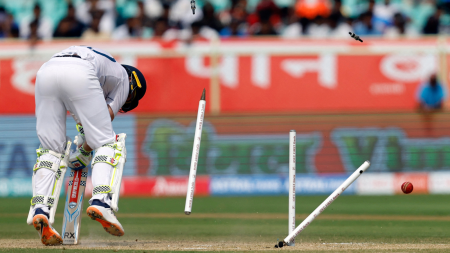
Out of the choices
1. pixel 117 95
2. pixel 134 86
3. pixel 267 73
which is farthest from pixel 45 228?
pixel 267 73

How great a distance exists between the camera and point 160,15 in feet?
55.5

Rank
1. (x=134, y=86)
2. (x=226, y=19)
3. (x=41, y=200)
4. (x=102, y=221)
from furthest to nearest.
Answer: (x=226, y=19) → (x=134, y=86) → (x=41, y=200) → (x=102, y=221)

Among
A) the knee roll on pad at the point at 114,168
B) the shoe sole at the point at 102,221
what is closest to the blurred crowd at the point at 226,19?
the knee roll on pad at the point at 114,168

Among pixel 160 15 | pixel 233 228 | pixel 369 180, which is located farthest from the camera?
pixel 160 15

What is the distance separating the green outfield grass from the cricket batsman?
3.89ft

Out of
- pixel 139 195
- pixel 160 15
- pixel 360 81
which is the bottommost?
pixel 139 195

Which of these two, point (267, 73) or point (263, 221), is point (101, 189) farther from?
point (267, 73)

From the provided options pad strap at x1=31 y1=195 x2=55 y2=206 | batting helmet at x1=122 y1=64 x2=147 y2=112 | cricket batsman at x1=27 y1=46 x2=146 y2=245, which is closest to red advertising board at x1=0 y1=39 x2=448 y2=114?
batting helmet at x1=122 y1=64 x2=147 y2=112

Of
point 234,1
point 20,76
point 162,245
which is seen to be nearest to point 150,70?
point 20,76

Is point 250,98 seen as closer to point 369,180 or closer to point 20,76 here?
point 369,180

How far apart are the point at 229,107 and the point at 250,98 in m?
0.50

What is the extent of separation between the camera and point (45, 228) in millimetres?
6180

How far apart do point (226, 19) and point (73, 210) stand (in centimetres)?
1097

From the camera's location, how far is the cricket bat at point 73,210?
6801 mm
